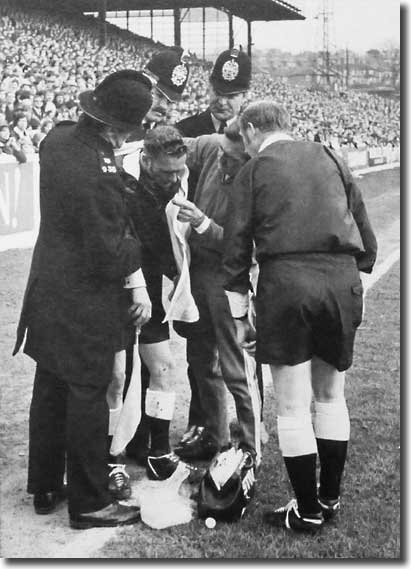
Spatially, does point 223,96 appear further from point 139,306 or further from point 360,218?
point 139,306

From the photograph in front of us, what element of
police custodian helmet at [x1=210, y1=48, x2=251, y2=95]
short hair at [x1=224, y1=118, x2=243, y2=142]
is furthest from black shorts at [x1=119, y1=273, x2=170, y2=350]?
police custodian helmet at [x1=210, y1=48, x2=251, y2=95]

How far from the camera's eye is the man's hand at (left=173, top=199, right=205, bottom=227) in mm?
2840

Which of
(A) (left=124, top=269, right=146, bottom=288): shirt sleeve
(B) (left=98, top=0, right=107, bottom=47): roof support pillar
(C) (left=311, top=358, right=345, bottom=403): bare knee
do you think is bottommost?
(C) (left=311, top=358, right=345, bottom=403): bare knee

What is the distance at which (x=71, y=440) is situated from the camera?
262 cm

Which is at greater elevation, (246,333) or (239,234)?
(239,234)

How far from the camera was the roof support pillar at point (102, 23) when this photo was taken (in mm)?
3738

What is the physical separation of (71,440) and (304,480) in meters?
0.79

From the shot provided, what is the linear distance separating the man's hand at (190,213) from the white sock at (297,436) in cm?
79

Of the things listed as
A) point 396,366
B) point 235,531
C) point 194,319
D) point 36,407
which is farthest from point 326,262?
point 396,366

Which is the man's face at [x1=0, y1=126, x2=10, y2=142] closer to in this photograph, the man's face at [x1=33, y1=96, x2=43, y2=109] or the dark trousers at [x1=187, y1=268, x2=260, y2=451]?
the man's face at [x1=33, y1=96, x2=43, y2=109]

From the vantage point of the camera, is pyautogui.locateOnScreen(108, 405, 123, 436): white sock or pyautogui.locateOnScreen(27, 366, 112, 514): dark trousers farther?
pyautogui.locateOnScreen(108, 405, 123, 436): white sock

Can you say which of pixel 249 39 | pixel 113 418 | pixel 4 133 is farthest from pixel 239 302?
pixel 4 133

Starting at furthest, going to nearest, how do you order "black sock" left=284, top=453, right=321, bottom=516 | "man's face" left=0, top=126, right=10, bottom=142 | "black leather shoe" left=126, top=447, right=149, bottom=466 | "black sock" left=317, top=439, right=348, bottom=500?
1. "man's face" left=0, top=126, right=10, bottom=142
2. "black leather shoe" left=126, top=447, right=149, bottom=466
3. "black sock" left=317, top=439, right=348, bottom=500
4. "black sock" left=284, top=453, right=321, bottom=516

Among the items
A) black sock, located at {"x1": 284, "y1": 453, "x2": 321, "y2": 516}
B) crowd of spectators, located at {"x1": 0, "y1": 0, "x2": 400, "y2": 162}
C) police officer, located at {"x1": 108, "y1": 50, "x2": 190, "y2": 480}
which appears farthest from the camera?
crowd of spectators, located at {"x1": 0, "y1": 0, "x2": 400, "y2": 162}
